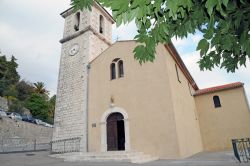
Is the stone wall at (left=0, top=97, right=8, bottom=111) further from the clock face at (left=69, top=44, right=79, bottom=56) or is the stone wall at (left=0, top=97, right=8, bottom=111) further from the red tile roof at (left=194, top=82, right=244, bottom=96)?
the red tile roof at (left=194, top=82, right=244, bottom=96)

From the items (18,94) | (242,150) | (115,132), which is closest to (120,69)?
(115,132)

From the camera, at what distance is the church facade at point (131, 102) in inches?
404

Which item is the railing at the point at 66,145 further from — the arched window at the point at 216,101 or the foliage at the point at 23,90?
the foliage at the point at 23,90

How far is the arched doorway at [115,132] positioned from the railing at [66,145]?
2021mm

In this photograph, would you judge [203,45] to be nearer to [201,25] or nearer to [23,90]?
[201,25]

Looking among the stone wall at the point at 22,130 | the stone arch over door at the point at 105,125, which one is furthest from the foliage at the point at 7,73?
the stone arch over door at the point at 105,125

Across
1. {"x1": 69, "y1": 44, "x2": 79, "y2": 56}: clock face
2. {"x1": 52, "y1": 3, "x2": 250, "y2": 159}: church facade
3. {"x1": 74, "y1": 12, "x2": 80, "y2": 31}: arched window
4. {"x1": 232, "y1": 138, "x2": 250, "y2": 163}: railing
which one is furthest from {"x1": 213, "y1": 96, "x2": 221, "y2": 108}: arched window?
{"x1": 74, "y1": 12, "x2": 80, "y2": 31}: arched window

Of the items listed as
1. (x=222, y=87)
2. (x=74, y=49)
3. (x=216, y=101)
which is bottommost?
(x=216, y=101)

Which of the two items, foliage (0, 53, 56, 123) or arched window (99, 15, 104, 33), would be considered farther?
foliage (0, 53, 56, 123)

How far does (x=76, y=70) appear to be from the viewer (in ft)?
46.3

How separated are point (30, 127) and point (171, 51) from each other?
63.9 feet

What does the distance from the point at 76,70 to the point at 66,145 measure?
16.9ft

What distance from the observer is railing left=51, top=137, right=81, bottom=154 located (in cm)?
1194

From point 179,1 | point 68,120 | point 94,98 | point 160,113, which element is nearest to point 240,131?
point 160,113
